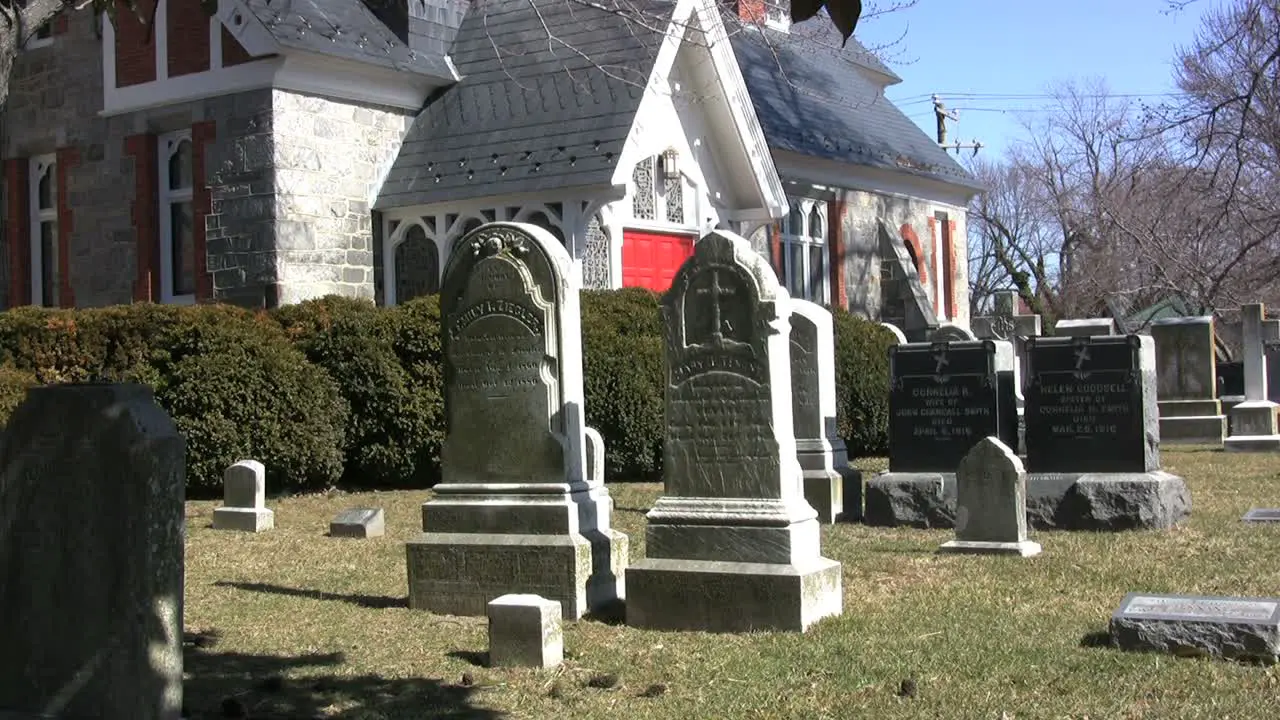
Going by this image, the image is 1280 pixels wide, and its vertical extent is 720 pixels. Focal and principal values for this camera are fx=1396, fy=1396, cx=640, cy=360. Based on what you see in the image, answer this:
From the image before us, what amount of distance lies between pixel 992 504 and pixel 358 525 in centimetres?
485

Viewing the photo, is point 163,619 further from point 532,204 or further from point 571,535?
point 532,204

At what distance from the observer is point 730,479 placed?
748 cm

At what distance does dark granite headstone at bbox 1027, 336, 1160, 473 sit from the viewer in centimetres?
1109

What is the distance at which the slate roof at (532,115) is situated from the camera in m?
17.0

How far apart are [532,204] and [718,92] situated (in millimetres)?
3417

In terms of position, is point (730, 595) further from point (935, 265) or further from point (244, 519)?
point (935, 265)

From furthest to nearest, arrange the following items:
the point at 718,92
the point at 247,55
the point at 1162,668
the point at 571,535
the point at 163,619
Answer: the point at 718,92
the point at 247,55
the point at 571,535
the point at 1162,668
the point at 163,619

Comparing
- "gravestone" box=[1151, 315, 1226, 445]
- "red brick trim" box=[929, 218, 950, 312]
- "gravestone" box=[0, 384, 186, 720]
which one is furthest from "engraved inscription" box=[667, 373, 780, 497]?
"red brick trim" box=[929, 218, 950, 312]

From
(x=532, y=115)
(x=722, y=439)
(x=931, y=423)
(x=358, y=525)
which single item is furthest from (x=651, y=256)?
(x=722, y=439)

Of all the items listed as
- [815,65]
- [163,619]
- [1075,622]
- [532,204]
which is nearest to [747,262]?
[1075,622]

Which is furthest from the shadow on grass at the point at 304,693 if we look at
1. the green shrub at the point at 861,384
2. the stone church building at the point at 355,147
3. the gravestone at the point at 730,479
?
the green shrub at the point at 861,384

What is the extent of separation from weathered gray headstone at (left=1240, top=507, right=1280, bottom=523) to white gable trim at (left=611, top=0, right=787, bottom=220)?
8.24 meters

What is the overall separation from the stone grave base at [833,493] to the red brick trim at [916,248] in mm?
14795

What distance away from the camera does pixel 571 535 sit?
782 centimetres
